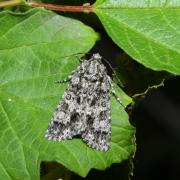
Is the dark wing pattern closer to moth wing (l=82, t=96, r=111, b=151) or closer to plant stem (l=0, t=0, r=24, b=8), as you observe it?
moth wing (l=82, t=96, r=111, b=151)

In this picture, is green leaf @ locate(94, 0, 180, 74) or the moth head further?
the moth head

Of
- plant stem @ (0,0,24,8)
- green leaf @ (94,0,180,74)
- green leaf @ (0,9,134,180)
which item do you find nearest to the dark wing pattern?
green leaf @ (0,9,134,180)

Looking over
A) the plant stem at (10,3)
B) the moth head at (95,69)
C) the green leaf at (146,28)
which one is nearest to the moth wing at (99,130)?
the moth head at (95,69)

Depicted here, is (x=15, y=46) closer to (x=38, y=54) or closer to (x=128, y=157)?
(x=38, y=54)

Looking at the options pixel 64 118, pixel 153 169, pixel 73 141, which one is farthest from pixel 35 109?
pixel 153 169

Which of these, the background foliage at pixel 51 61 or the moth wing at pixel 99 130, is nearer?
the background foliage at pixel 51 61

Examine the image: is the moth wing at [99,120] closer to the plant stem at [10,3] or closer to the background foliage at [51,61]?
the background foliage at [51,61]

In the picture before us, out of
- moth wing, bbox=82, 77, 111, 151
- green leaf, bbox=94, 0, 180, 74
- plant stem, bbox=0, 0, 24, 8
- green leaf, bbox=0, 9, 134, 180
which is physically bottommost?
moth wing, bbox=82, 77, 111, 151
